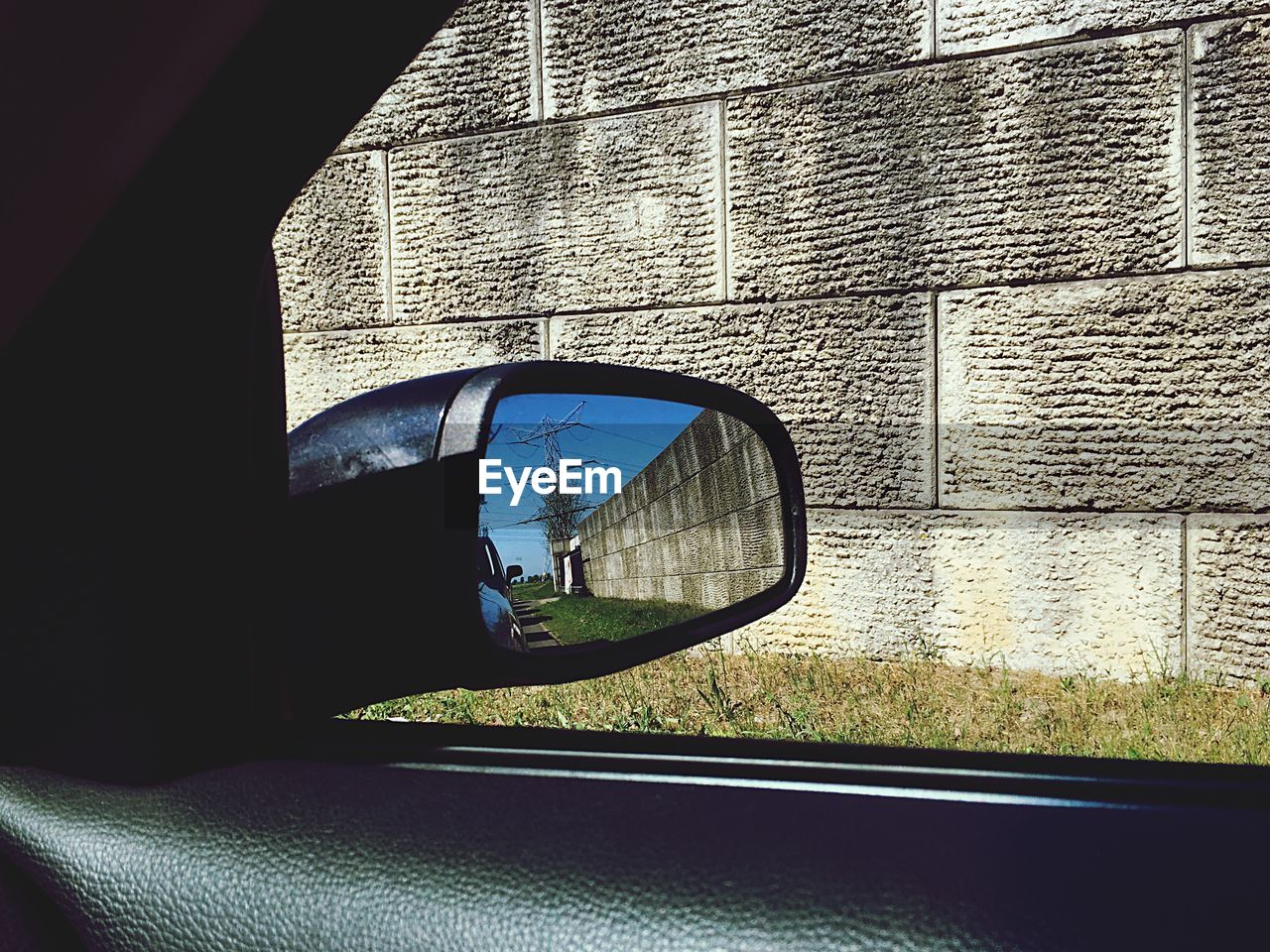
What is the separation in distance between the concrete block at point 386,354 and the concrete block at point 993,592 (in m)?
1.45

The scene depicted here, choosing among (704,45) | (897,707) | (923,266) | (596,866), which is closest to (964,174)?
(923,266)

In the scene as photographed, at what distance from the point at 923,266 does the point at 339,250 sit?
8.04 ft

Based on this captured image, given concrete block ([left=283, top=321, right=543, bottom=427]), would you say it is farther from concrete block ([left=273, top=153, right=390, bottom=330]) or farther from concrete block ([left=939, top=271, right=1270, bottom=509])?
concrete block ([left=939, top=271, right=1270, bottom=509])

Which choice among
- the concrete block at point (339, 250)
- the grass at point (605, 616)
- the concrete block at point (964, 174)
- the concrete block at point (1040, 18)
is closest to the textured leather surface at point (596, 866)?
the grass at point (605, 616)

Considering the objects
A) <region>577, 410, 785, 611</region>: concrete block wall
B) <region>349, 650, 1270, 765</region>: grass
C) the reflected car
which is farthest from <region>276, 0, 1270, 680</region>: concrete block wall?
the reflected car

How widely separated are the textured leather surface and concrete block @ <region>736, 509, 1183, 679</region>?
108 inches

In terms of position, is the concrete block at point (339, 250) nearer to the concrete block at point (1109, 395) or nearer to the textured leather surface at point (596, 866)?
the concrete block at point (1109, 395)

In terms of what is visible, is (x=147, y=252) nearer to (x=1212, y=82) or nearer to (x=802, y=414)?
(x=802, y=414)

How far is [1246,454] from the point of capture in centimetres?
290

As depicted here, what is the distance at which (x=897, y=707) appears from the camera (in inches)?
108

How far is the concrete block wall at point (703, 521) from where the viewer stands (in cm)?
122

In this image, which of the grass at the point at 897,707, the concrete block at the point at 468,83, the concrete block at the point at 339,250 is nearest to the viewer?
the grass at the point at 897,707

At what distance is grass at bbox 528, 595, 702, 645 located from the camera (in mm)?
818

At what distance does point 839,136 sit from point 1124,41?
37.9 inches
